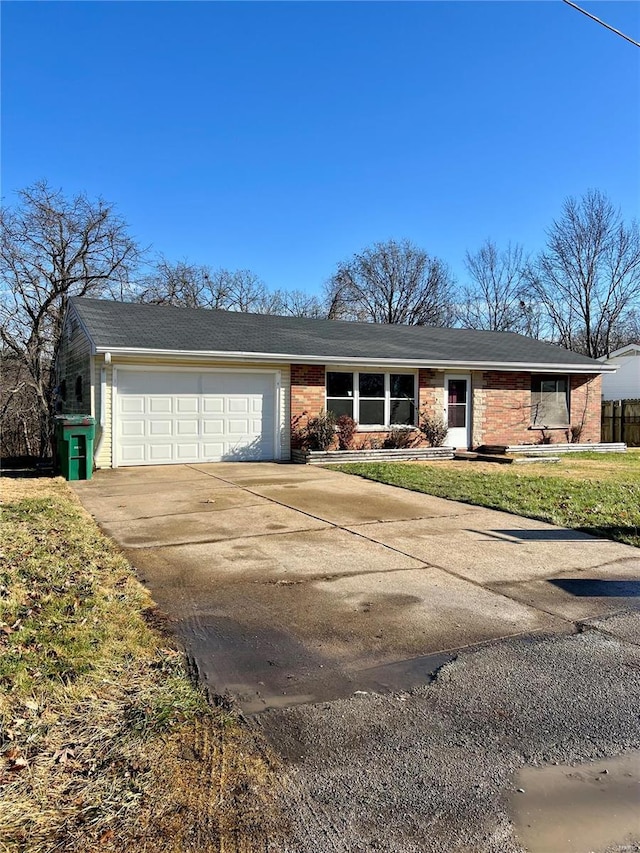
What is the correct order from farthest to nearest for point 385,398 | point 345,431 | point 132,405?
1. point 385,398
2. point 345,431
3. point 132,405

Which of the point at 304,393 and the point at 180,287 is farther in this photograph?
the point at 180,287

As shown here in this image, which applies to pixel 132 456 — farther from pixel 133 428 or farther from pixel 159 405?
pixel 159 405

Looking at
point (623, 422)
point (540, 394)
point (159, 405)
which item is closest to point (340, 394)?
point (159, 405)

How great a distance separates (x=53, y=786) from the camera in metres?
2.34

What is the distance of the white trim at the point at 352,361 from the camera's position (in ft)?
40.9

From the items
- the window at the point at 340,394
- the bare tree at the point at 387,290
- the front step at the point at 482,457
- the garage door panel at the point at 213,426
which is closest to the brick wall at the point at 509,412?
the front step at the point at 482,457

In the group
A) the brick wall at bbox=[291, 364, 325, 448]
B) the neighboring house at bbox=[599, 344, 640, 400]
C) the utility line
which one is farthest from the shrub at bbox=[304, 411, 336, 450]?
the neighboring house at bbox=[599, 344, 640, 400]

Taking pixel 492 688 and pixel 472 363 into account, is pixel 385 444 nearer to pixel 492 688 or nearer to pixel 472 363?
pixel 472 363

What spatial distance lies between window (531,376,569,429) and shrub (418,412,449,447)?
3610 mm

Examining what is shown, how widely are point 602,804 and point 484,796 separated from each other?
1.51 feet

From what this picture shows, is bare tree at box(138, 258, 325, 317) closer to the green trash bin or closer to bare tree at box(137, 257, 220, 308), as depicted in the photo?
bare tree at box(137, 257, 220, 308)

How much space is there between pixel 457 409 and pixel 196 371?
7459mm

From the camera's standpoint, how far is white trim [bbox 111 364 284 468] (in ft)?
41.3

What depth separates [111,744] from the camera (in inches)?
103
